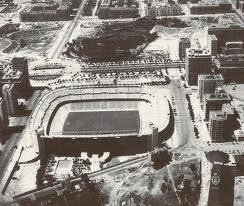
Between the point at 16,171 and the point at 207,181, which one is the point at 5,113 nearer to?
the point at 16,171

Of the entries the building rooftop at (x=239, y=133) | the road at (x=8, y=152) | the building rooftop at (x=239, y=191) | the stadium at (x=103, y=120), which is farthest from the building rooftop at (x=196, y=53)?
the road at (x=8, y=152)

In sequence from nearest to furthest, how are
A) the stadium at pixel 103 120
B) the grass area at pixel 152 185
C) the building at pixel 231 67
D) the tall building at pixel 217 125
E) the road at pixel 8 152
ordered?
the grass area at pixel 152 185, the road at pixel 8 152, the stadium at pixel 103 120, the tall building at pixel 217 125, the building at pixel 231 67

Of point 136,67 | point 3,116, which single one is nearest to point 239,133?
point 136,67

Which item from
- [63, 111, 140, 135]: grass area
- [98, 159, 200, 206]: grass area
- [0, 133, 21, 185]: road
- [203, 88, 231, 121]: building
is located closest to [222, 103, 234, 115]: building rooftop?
[203, 88, 231, 121]: building

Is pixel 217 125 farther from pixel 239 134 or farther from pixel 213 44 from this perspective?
pixel 213 44

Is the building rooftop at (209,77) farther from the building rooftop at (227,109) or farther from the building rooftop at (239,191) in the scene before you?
the building rooftop at (239,191)
